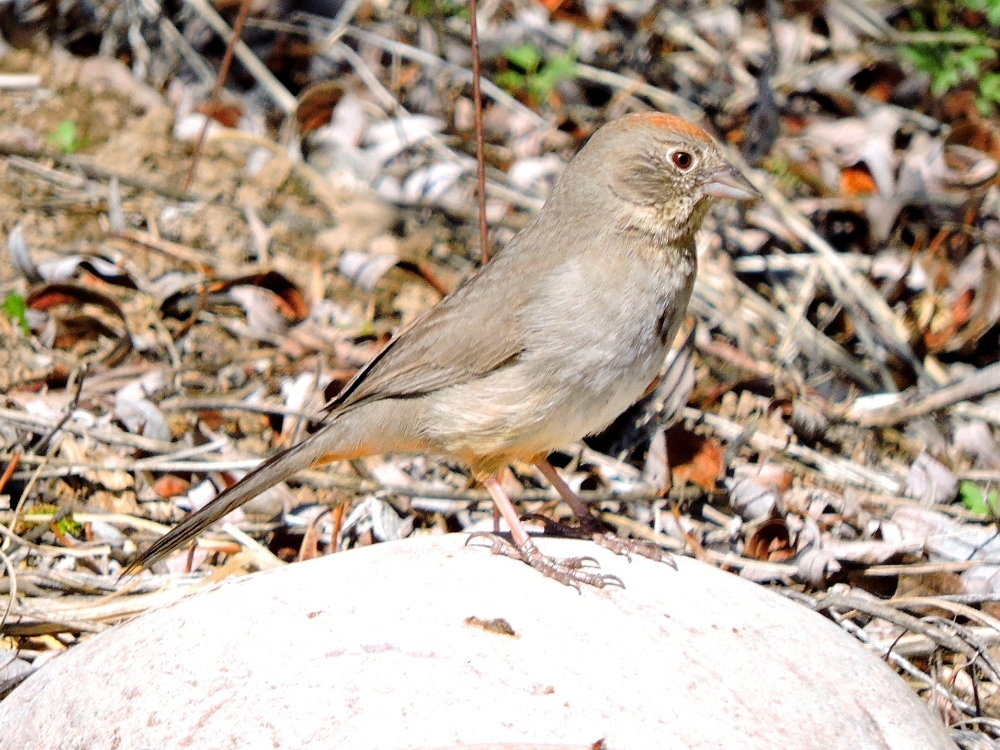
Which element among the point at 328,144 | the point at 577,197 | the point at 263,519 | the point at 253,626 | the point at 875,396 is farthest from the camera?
the point at 328,144

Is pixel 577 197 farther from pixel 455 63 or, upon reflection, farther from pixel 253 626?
pixel 455 63

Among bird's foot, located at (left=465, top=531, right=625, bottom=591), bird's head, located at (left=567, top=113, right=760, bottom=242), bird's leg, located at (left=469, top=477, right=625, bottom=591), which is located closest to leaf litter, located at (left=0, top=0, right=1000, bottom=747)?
bird's leg, located at (left=469, top=477, right=625, bottom=591)

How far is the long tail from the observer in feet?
11.3

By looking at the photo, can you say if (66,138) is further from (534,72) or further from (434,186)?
(534,72)

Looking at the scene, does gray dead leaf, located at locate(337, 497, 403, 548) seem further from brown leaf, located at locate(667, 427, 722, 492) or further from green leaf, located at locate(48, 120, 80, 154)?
green leaf, located at locate(48, 120, 80, 154)

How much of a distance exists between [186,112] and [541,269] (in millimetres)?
3128

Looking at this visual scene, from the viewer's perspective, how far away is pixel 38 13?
618 centimetres

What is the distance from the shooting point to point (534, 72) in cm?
627

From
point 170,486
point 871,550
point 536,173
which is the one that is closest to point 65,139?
point 170,486

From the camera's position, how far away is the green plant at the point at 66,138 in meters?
5.66

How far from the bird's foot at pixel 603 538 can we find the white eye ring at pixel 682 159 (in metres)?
1.22

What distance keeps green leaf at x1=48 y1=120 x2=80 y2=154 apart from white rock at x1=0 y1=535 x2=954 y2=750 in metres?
3.36

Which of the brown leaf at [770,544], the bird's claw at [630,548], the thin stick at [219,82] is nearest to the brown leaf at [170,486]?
the thin stick at [219,82]

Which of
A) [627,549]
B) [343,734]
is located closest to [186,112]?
[627,549]
